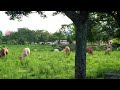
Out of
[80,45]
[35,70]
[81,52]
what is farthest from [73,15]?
[35,70]

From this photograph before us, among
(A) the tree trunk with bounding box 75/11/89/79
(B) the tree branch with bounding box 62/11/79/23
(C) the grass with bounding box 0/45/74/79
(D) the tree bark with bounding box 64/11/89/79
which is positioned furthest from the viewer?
(C) the grass with bounding box 0/45/74/79

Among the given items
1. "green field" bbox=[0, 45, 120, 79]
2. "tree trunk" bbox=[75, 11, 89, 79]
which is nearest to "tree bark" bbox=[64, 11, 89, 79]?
"tree trunk" bbox=[75, 11, 89, 79]

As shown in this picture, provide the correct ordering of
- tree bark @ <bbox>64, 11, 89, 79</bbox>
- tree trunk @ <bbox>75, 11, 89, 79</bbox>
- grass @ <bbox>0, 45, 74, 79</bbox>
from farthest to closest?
grass @ <bbox>0, 45, 74, 79</bbox>, tree trunk @ <bbox>75, 11, 89, 79</bbox>, tree bark @ <bbox>64, 11, 89, 79</bbox>

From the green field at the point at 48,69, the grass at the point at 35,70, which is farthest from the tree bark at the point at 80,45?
the grass at the point at 35,70

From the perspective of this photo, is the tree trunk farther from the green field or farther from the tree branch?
the green field

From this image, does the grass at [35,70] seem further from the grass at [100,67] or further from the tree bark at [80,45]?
the tree bark at [80,45]

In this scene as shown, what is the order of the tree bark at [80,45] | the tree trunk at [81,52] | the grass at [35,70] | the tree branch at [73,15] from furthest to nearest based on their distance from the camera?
the grass at [35,70] → the tree trunk at [81,52] → the tree bark at [80,45] → the tree branch at [73,15]

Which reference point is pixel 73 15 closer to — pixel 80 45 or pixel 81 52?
pixel 80 45

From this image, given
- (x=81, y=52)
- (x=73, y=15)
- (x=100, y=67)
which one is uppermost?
(x=73, y=15)

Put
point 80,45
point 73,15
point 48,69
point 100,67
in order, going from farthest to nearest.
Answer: point 100,67 < point 48,69 < point 80,45 < point 73,15

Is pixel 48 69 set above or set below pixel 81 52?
below

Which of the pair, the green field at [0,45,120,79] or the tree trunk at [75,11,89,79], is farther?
the green field at [0,45,120,79]
